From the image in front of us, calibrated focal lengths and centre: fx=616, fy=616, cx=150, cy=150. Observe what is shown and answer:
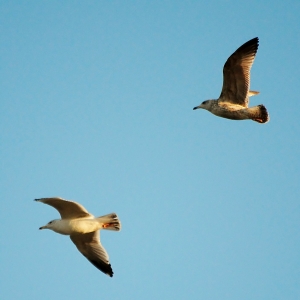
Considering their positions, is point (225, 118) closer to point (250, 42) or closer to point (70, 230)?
point (250, 42)

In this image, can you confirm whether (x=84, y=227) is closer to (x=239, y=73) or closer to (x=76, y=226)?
(x=76, y=226)

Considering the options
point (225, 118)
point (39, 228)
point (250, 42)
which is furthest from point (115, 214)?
point (250, 42)

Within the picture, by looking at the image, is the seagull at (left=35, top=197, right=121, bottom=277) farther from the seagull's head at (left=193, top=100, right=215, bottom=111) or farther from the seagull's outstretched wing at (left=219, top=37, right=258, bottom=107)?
the seagull's outstretched wing at (left=219, top=37, right=258, bottom=107)

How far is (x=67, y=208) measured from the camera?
9.78 meters

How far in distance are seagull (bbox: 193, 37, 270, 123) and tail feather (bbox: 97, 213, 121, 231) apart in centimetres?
291

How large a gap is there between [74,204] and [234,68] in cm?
401

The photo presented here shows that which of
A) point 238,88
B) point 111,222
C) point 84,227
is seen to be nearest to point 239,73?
point 238,88

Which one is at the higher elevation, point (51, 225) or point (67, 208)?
point (67, 208)

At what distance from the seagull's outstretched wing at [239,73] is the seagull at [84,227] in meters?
3.27

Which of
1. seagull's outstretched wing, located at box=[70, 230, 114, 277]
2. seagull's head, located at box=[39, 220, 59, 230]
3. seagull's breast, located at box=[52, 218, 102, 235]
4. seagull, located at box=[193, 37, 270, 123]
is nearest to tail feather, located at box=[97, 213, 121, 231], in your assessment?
seagull's breast, located at box=[52, 218, 102, 235]

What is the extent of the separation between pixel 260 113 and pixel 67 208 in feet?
12.8

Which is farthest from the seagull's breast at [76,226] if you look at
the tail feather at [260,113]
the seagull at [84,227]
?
the tail feather at [260,113]

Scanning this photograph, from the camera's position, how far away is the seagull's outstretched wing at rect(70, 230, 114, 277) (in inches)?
410

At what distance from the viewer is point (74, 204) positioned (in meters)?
9.59
